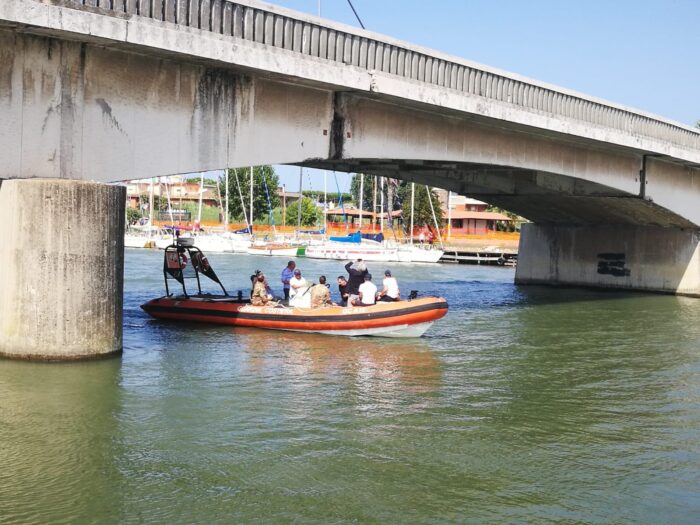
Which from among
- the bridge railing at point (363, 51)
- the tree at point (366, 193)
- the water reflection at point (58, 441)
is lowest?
the water reflection at point (58, 441)

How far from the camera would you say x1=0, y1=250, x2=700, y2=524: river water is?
10641mm

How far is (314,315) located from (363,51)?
6.68 meters

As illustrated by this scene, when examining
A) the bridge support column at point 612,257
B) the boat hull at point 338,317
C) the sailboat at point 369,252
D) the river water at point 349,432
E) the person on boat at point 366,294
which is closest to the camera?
the river water at point 349,432

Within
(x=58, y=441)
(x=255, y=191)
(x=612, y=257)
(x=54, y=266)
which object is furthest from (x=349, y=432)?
(x=255, y=191)

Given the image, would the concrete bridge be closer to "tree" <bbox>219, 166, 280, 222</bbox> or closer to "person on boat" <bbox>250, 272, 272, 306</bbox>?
"person on boat" <bbox>250, 272, 272, 306</bbox>

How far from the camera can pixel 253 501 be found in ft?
34.9

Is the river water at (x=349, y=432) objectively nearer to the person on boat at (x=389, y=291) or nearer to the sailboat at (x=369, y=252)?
the person on boat at (x=389, y=291)

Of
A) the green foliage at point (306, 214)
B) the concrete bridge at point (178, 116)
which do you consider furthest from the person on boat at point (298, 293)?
the green foliage at point (306, 214)

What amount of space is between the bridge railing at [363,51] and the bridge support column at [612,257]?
8828mm

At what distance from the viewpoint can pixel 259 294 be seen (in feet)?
80.6

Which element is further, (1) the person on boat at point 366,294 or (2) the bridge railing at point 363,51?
(1) the person on boat at point 366,294

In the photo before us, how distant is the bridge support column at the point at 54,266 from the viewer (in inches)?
650

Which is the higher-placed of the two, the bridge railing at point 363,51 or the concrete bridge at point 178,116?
the bridge railing at point 363,51

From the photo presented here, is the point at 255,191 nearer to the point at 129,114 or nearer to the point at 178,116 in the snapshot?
the point at 178,116
